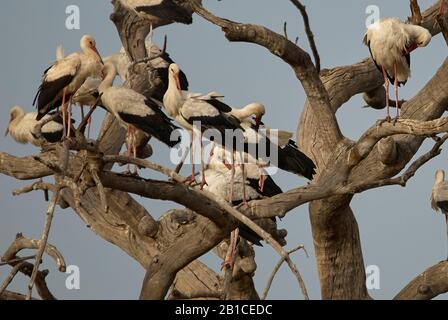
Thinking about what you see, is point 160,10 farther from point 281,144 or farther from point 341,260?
point 341,260

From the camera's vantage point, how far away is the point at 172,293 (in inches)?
403

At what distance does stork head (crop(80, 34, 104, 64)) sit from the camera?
41.8 feet

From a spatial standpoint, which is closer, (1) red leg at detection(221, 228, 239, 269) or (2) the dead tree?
(2) the dead tree

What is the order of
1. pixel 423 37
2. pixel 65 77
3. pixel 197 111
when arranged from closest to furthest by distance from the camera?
1. pixel 197 111
2. pixel 423 37
3. pixel 65 77

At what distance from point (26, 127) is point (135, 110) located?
7.55 feet

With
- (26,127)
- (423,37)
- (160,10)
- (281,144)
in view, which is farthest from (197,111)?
(160,10)

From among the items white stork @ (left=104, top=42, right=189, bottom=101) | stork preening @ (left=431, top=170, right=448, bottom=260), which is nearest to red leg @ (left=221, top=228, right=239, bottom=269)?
white stork @ (left=104, top=42, right=189, bottom=101)

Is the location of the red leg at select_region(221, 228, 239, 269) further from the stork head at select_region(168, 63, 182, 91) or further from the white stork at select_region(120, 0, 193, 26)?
the white stork at select_region(120, 0, 193, 26)

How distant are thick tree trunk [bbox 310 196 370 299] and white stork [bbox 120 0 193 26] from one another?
3692 millimetres

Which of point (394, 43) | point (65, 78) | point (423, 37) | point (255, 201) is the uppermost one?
point (394, 43)

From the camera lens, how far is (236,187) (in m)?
13.4

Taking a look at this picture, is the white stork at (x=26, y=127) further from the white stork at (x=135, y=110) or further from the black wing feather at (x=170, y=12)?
the black wing feather at (x=170, y=12)
